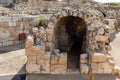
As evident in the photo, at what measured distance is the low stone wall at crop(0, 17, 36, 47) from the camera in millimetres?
9953

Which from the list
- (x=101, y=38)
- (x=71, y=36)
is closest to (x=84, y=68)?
(x=101, y=38)

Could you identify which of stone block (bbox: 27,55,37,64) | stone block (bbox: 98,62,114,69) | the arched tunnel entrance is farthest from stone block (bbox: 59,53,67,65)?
the arched tunnel entrance

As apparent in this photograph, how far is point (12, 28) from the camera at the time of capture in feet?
33.2

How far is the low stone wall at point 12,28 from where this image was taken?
9.95 meters

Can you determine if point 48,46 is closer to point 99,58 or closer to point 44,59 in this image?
point 44,59

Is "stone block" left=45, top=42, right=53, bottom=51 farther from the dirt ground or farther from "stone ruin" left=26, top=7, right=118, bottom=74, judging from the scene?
the dirt ground

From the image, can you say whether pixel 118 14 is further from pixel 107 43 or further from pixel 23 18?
pixel 107 43

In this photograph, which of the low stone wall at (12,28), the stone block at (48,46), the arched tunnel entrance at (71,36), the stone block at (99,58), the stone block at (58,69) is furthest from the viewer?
the low stone wall at (12,28)

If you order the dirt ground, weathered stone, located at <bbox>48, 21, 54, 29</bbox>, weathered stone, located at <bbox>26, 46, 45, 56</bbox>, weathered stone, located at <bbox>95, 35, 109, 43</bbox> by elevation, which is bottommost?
the dirt ground

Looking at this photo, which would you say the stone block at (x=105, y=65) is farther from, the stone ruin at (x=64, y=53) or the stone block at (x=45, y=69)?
the stone block at (x=45, y=69)

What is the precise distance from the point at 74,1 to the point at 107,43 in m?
13.7

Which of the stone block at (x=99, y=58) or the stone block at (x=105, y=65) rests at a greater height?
the stone block at (x=99, y=58)

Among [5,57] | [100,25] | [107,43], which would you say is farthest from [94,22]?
[5,57]

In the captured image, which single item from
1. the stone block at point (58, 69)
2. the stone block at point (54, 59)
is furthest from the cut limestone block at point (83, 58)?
the stone block at point (54, 59)
